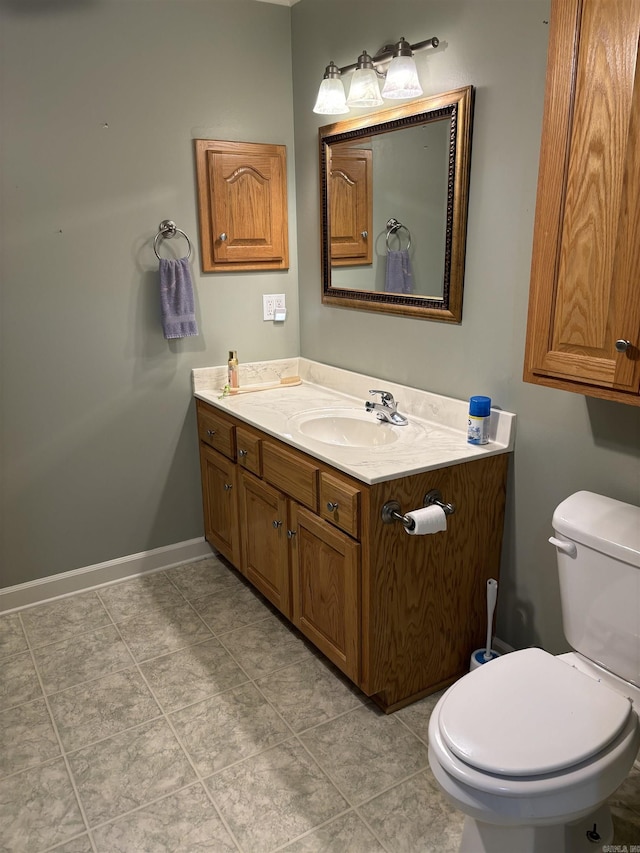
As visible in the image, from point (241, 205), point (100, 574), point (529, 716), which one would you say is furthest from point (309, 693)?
point (241, 205)

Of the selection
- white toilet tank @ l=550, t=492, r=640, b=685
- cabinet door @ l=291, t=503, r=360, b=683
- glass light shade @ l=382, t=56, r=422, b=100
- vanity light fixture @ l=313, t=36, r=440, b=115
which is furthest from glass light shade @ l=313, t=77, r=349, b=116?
white toilet tank @ l=550, t=492, r=640, b=685

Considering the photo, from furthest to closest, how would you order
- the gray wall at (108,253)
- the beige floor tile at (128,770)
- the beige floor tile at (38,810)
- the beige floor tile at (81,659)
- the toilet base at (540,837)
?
the gray wall at (108,253) → the beige floor tile at (81,659) → the beige floor tile at (128,770) → the beige floor tile at (38,810) → the toilet base at (540,837)

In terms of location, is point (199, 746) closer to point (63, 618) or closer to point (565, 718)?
point (63, 618)

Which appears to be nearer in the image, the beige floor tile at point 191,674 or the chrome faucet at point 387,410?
the beige floor tile at point 191,674

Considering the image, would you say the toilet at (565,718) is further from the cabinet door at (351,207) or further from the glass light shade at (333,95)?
the glass light shade at (333,95)

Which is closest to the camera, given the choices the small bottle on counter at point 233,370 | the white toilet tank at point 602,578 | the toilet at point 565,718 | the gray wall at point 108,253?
the toilet at point 565,718

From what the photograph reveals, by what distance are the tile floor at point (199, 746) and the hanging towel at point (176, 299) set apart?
118 cm

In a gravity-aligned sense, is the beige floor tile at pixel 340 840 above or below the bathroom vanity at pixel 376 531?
below

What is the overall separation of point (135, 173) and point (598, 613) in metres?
2.29

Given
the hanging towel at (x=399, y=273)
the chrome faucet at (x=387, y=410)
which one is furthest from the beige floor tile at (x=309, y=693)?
the hanging towel at (x=399, y=273)

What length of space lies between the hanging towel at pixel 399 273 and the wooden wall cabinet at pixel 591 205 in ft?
2.63

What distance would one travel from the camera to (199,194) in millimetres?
2736

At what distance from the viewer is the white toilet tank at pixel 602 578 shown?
155 centimetres

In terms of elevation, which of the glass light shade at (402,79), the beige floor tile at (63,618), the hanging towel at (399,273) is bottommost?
the beige floor tile at (63,618)
